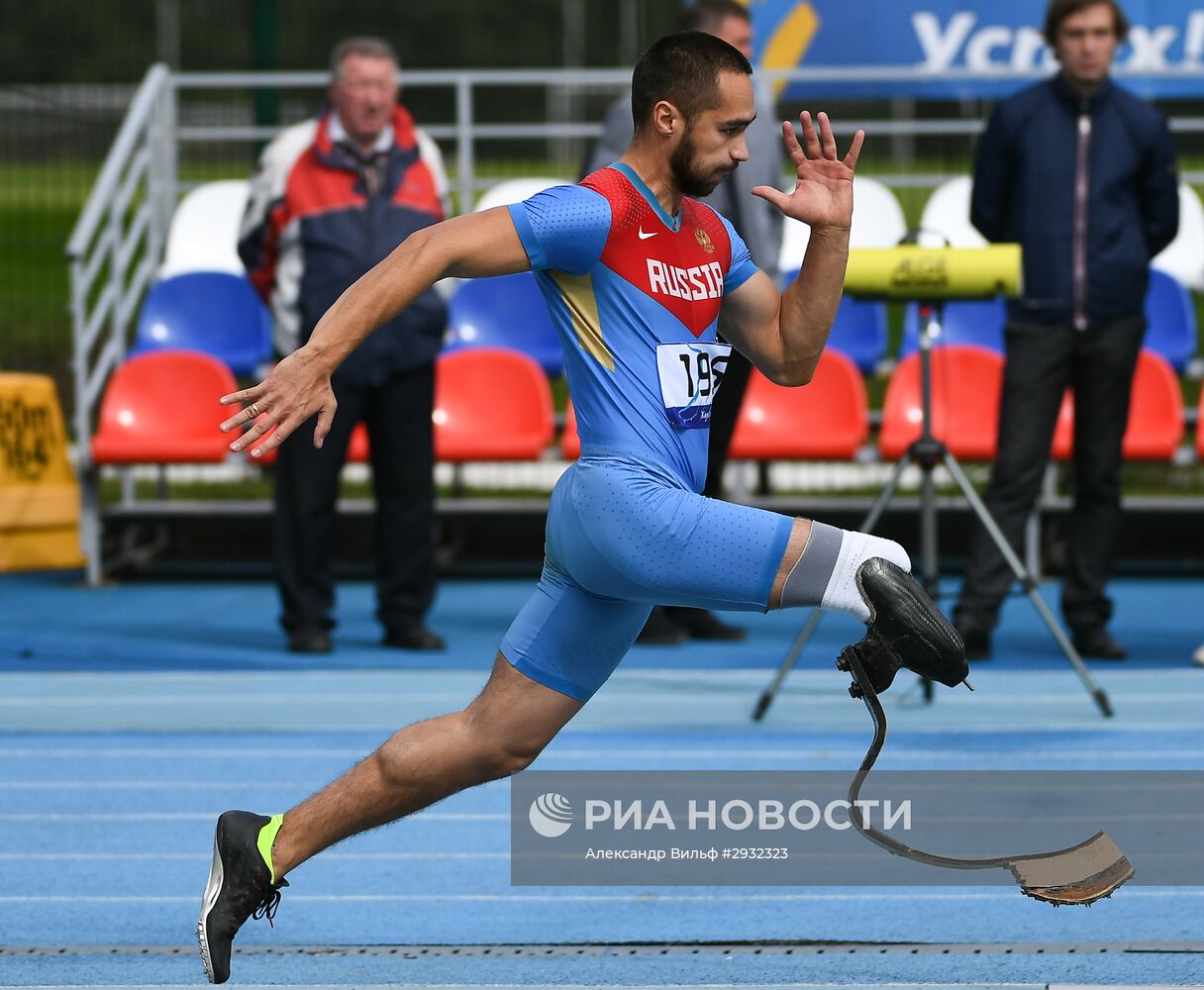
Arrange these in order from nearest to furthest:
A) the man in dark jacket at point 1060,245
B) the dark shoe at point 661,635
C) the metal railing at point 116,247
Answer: the man in dark jacket at point 1060,245 < the dark shoe at point 661,635 < the metal railing at point 116,247

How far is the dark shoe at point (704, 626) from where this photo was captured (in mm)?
9219

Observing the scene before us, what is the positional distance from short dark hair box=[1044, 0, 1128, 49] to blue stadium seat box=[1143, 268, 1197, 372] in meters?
3.30

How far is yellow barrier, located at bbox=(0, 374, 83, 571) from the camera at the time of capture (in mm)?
11055

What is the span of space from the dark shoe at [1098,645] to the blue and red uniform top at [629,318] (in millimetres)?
4855

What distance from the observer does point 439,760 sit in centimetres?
401

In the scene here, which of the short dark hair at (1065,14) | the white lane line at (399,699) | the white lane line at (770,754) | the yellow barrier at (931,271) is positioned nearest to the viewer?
the white lane line at (770,754)

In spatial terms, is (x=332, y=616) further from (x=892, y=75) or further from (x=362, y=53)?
(x=892, y=75)

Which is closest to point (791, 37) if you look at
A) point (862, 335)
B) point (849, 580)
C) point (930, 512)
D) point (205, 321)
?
point (862, 335)

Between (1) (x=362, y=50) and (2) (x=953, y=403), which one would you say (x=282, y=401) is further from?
(2) (x=953, y=403)

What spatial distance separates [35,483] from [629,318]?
25.7ft

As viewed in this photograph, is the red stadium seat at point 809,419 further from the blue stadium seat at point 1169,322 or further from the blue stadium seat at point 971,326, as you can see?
the blue stadium seat at point 1169,322

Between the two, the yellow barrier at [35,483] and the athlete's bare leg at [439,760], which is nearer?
the athlete's bare leg at [439,760]

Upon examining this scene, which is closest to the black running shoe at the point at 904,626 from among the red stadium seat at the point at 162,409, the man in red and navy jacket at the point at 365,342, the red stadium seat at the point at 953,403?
the man in red and navy jacket at the point at 365,342

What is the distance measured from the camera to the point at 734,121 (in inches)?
157
